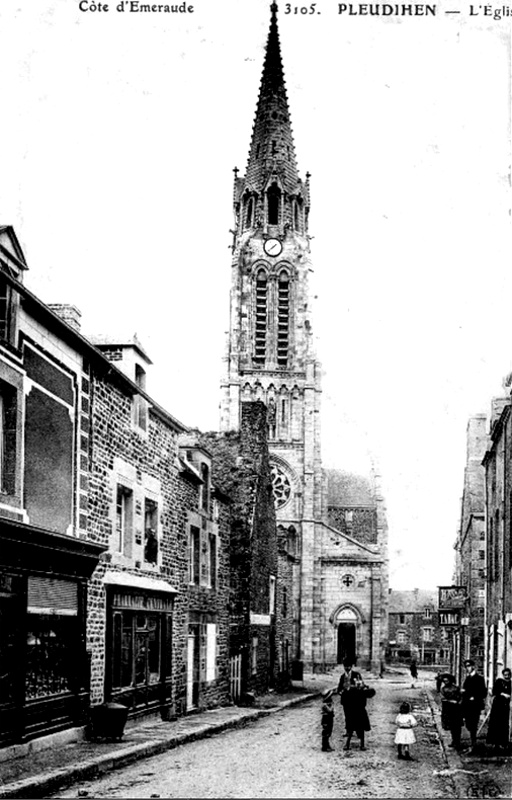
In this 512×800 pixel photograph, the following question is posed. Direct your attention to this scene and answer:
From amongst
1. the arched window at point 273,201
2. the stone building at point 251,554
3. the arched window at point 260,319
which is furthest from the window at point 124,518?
the arched window at point 273,201

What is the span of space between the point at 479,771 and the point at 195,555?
40.1ft

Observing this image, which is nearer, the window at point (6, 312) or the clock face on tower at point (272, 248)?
the window at point (6, 312)

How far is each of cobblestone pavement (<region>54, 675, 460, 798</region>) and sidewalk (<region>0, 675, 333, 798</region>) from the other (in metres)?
0.24

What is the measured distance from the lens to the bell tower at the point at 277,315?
68375 millimetres

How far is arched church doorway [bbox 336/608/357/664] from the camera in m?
67.5

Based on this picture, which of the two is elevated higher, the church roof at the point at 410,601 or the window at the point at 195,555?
the window at the point at 195,555

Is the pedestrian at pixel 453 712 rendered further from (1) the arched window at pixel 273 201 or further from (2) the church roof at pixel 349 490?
(2) the church roof at pixel 349 490

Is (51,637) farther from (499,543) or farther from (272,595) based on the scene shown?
(272,595)

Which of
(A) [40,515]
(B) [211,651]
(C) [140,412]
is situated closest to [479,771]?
(A) [40,515]

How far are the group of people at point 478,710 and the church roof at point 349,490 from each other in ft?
203

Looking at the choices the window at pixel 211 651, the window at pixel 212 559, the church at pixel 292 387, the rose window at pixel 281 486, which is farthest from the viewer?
the rose window at pixel 281 486

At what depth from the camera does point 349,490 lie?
274 ft

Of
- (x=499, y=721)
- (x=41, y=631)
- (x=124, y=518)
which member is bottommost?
(x=499, y=721)

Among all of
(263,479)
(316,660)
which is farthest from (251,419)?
(316,660)
